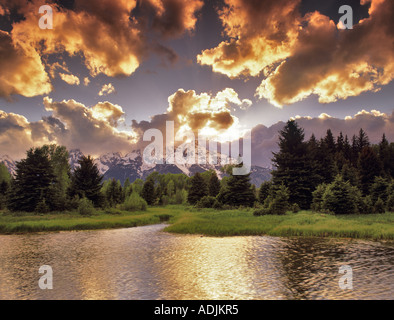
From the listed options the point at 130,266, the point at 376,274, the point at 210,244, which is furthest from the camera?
the point at 210,244

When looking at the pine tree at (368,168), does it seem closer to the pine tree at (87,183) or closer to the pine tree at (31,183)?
the pine tree at (87,183)

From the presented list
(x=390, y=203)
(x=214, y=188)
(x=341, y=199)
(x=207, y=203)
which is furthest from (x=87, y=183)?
(x=390, y=203)

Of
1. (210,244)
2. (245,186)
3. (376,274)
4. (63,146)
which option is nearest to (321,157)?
(245,186)

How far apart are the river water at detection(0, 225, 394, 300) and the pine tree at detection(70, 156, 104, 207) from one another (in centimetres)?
2947

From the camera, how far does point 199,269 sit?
1437 centimetres

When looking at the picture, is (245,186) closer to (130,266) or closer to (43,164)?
(43,164)

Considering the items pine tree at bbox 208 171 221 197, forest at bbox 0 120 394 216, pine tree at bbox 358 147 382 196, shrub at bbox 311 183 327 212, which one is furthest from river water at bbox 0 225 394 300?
pine tree at bbox 208 171 221 197

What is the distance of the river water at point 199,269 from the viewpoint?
1106 cm

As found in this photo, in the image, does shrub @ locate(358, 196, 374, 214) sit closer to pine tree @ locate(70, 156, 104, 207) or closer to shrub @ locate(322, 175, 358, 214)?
shrub @ locate(322, 175, 358, 214)

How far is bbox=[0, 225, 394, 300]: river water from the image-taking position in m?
11.1

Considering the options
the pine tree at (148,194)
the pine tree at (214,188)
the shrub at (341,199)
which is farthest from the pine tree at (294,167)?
the pine tree at (148,194)

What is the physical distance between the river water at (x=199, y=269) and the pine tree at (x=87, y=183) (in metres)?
29.5

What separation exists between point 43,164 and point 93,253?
32.8 m
